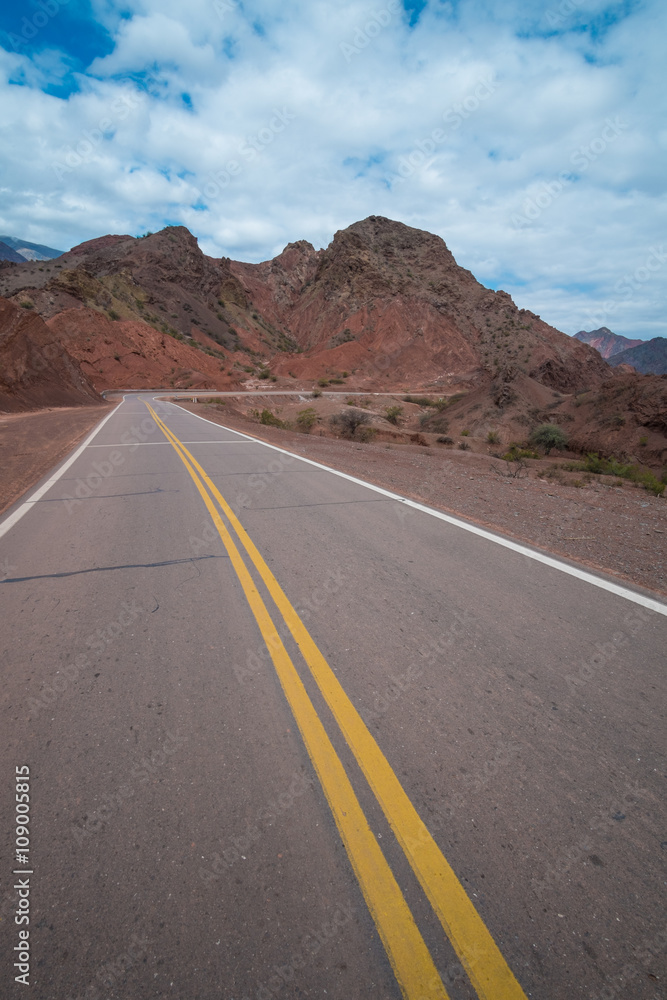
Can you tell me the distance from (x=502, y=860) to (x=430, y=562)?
305cm

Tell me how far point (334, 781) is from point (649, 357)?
163704 mm

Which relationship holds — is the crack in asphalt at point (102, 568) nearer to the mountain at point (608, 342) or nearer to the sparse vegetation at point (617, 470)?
the sparse vegetation at point (617, 470)

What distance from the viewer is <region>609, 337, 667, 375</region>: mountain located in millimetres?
125119

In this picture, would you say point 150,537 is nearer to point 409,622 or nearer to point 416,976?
point 409,622

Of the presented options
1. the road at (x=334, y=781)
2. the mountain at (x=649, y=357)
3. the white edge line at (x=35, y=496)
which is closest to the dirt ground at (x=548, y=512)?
the road at (x=334, y=781)

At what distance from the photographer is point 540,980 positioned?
1540 millimetres

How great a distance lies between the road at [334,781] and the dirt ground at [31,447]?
507 centimetres

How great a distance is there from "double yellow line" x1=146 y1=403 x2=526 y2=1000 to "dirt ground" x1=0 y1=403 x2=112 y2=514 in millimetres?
6471

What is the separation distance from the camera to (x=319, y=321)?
74.2 meters

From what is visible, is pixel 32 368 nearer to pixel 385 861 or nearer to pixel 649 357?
pixel 385 861

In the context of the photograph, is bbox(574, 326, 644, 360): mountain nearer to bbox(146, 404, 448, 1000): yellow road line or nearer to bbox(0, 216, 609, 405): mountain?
bbox(0, 216, 609, 405): mountain

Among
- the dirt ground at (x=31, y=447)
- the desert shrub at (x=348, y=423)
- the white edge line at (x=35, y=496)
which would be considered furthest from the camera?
the desert shrub at (x=348, y=423)

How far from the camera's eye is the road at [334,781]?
1604mm

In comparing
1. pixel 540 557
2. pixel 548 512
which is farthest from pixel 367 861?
pixel 548 512
